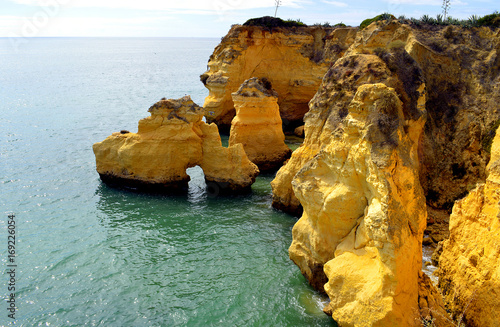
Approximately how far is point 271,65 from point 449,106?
69.9ft

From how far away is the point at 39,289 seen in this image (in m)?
12.6

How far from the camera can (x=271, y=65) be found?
35688 mm

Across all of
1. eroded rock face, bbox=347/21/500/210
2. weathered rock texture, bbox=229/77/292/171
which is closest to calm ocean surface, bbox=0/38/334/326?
weathered rock texture, bbox=229/77/292/171

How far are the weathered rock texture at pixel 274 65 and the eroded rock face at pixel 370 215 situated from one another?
77.6 feet

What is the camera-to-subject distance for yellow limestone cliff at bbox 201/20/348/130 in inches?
1330

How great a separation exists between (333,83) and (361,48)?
4.44 meters

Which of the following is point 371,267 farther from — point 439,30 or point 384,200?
point 439,30

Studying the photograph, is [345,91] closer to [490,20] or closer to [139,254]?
[139,254]

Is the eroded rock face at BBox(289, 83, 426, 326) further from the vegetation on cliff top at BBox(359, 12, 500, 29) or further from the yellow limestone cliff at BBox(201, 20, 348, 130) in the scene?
the yellow limestone cliff at BBox(201, 20, 348, 130)

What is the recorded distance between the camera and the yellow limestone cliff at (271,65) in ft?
111

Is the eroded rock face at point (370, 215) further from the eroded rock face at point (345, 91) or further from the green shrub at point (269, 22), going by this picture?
the green shrub at point (269, 22)

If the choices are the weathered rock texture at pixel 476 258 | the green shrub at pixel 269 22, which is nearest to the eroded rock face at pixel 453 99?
the weathered rock texture at pixel 476 258

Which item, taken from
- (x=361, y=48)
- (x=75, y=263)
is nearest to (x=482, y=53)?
(x=361, y=48)

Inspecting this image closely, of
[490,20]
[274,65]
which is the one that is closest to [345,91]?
[490,20]
